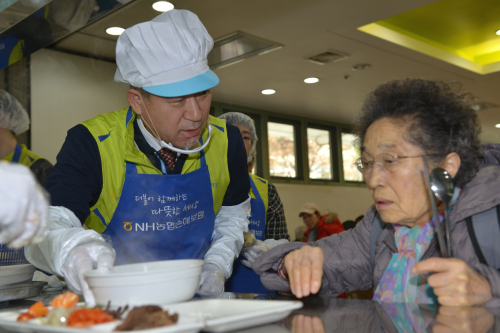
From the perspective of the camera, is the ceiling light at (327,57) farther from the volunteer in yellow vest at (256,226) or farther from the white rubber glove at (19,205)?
the white rubber glove at (19,205)

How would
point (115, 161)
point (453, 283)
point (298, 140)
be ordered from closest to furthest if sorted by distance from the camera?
point (453, 283) < point (115, 161) < point (298, 140)

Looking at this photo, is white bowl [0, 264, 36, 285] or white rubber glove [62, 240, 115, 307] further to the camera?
white bowl [0, 264, 36, 285]

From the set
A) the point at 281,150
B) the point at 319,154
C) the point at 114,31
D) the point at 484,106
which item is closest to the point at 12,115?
the point at 114,31

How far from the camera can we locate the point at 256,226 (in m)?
2.70

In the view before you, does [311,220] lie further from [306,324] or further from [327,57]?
[306,324]

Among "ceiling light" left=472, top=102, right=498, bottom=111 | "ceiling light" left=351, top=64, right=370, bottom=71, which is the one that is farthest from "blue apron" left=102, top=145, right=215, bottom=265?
A: "ceiling light" left=472, top=102, right=498, bottom=111

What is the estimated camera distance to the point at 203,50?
1.55 meters

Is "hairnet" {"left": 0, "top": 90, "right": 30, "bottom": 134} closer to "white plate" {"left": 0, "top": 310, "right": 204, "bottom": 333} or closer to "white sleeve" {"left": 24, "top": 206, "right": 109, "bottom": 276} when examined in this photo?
"white sleeve" {"left": 24, "top": 206, "right": 109, "bottom": 276}

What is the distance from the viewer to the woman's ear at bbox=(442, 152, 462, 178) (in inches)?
49.4

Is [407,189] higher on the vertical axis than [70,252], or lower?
higher

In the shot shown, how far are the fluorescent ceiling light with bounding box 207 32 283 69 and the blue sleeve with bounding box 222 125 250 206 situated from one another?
2470 mm

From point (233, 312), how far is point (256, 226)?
76.9 inches

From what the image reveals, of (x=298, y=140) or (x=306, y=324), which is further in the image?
(x=298, y=140)

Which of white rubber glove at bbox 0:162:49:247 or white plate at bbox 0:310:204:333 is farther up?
white rubber glove at bbox 0:162:49:247
